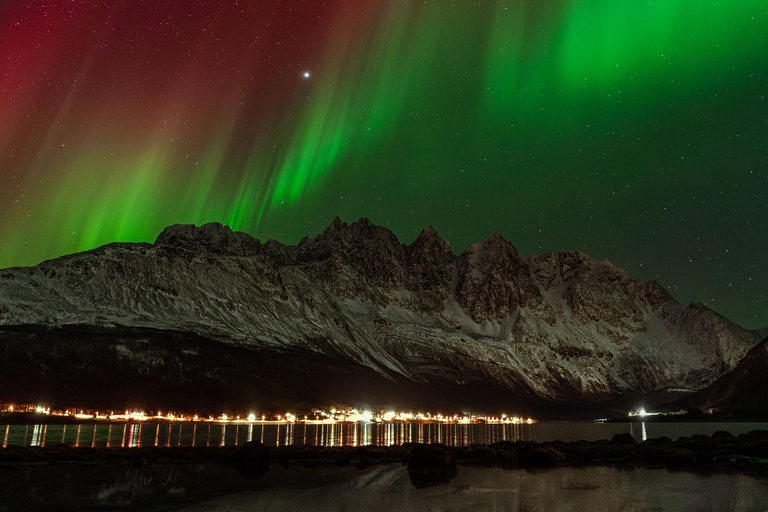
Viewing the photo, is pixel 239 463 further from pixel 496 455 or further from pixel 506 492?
pixel 506 492

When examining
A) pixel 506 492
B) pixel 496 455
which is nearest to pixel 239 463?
pixel 496 455

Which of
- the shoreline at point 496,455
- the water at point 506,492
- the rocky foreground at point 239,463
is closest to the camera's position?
the water at point 506,492

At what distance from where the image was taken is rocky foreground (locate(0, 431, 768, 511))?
43.9 metres

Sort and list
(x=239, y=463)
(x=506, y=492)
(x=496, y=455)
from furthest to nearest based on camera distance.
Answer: (x=496, y=455) < (x=239, y=463) < (x=506, y=492)

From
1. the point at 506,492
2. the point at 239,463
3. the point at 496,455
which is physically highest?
the point at 496,455

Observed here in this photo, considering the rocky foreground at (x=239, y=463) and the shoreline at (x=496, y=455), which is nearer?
the rocky foreground at (x=239, y=463)

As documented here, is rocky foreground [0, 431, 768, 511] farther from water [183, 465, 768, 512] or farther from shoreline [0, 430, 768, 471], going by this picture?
water [183, 465, 768, 512]

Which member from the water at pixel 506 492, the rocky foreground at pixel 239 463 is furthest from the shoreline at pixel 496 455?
the water at pixel 506 492

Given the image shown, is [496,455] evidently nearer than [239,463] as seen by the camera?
No

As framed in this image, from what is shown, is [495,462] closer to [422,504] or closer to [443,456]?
[443,456]

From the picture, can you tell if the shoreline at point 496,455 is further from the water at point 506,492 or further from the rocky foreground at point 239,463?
the water at point 506,492

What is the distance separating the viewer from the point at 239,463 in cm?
6462

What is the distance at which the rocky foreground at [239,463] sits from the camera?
43.9 metres

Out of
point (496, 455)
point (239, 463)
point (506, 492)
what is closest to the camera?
point (506, 492)
